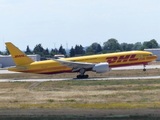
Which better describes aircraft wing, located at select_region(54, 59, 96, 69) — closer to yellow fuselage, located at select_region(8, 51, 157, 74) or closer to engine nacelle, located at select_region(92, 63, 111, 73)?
yellow fuselage, located at select_region(8, 51, 157, 74)

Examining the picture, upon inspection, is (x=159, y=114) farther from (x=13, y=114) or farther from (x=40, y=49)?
(x=40, y=49)

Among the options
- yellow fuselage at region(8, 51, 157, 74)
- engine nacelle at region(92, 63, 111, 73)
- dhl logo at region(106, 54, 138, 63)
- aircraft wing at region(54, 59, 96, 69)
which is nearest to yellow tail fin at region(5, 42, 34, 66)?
yellow fuselage at region(8, 51, 157, 74)

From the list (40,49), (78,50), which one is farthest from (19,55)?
(40,49)

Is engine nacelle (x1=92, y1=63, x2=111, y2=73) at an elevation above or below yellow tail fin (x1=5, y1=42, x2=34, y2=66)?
below

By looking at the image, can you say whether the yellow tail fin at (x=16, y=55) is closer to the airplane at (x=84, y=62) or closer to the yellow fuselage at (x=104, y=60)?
the airplane at (x=84, y=62)

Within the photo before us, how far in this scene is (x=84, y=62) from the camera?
46.1m

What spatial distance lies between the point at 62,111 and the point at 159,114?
19.3ft

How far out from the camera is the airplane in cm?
4478

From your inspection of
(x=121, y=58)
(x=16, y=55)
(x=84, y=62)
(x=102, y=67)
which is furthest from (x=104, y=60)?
(x=16, y=55)

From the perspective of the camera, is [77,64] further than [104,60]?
No

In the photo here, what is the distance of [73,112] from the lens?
18312mm

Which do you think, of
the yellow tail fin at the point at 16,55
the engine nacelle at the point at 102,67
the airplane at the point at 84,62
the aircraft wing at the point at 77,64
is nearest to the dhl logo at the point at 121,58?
the airplane at the point at 84,62

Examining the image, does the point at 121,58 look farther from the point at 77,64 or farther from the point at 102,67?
the point at 77,64

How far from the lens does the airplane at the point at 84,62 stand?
44.8 meters
